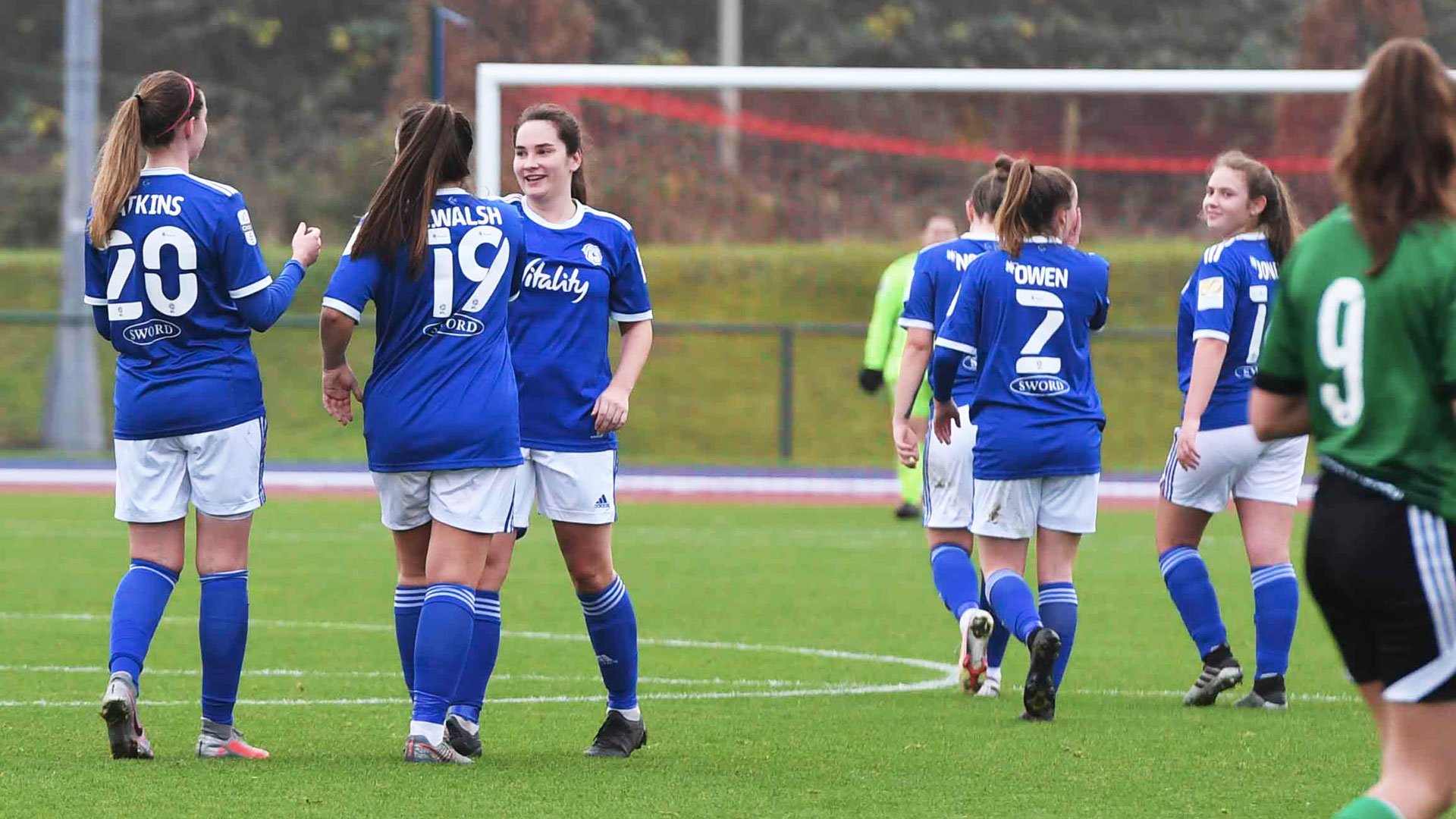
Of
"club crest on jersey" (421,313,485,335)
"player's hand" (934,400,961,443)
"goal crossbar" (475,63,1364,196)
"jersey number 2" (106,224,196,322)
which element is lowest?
"player's hand" (934,400,961,443)

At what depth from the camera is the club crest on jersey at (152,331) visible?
5.61 metres

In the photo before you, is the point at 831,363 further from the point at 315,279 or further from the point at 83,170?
the point at 83,170

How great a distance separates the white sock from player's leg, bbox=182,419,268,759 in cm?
48

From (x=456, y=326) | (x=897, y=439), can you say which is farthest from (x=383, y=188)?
(x=897, y=439)

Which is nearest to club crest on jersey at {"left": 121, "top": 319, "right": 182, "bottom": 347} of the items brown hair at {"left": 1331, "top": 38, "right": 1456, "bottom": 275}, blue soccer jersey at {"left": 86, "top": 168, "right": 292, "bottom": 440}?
blue soccer jersey at {"left": 86, "top": 168, "right": 292, "bottom": 440}

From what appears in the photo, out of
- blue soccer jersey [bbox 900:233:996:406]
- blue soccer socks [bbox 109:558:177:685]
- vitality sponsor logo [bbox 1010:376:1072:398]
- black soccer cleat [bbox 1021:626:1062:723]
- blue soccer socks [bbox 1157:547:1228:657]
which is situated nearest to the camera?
blue soccer socks [bbox 109:558:177:685]

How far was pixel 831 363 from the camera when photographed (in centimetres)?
2552

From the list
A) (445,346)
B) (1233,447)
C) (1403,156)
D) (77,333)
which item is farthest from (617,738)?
(77,333)

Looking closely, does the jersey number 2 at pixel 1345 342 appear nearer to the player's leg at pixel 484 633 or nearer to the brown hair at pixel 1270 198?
the player's leg at pixel 484 633

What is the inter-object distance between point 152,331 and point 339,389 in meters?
0.56

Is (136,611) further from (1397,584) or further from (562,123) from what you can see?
(1397,584)

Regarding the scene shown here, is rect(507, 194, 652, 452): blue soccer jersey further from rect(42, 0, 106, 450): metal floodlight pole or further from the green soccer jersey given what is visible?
rect(42, 0, 106, 450): metal floodlight pole

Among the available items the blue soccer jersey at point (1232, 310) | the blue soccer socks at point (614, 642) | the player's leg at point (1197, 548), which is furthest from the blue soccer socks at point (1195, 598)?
the blue soccer socks at point (614, 642)

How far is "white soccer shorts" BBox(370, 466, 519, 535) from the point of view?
553 centimetres
